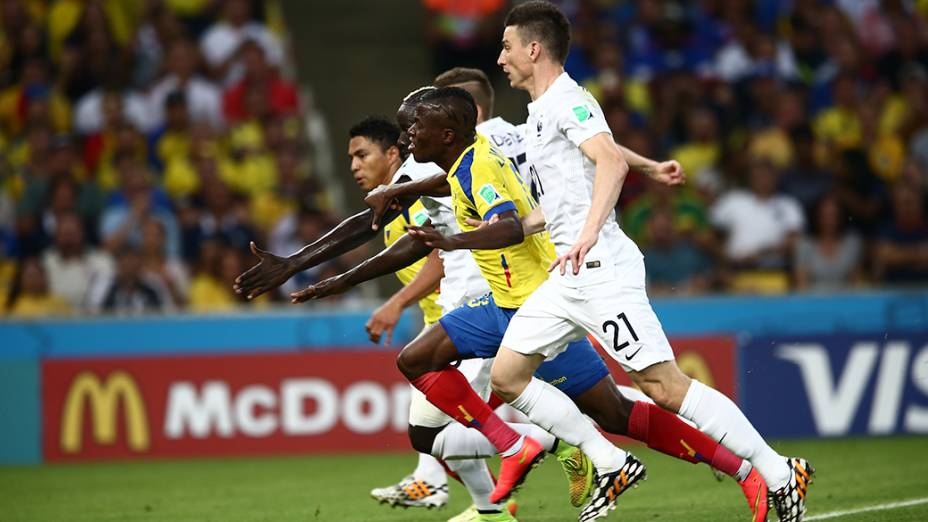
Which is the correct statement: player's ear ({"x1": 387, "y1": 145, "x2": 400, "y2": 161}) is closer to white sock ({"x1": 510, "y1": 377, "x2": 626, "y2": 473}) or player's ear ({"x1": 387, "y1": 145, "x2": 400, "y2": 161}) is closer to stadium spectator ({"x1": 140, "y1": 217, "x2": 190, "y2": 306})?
white sock ({"x1": 510, "y1": 377, "x2": 626, "y2": 473})

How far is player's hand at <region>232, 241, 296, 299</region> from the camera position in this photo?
677 centimetres

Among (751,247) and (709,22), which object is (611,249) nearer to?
(751,247)

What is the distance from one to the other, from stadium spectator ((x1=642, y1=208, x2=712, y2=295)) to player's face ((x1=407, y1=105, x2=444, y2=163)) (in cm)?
652

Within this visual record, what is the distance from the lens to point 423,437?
7.36 m

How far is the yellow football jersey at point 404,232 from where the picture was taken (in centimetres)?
736

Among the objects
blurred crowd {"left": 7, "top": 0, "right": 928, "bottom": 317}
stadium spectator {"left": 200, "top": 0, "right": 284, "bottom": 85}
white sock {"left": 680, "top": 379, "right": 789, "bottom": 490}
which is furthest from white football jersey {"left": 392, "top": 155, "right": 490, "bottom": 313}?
stadium spectator {"left": 200, "top": 0, "right": 284, "bottom": 85}

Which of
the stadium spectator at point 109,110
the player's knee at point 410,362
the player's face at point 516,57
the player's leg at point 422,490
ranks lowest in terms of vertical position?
the player's leg at point 422,490

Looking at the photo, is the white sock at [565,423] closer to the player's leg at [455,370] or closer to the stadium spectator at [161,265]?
the player's leg at [455,370]

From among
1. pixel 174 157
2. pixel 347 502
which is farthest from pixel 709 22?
pixel 347 502

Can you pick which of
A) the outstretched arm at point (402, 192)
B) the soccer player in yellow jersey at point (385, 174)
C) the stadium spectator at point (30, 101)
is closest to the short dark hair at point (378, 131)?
the soccer player in yellow jersey at point (385, 174)

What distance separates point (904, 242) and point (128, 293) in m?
7.25

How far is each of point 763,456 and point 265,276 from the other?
2.49 meters

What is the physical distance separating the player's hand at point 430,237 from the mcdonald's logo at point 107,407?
6.71m

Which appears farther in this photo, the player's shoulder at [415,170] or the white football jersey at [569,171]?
the player's shoulder at [415,170]
